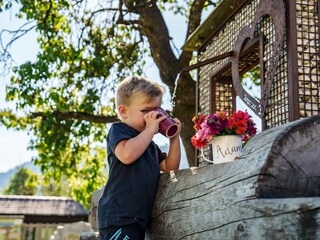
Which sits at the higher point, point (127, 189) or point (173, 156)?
point (173, 156)

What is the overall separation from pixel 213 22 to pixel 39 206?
20.0m

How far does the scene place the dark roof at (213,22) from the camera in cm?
569

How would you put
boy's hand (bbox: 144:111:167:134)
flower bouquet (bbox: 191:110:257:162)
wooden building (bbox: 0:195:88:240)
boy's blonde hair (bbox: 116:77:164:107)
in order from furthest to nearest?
1. wooden building (bbox: 0:195:88:240)
2. flower bouquet (bbox: 191:110:257:162)
3. boy's blonde hair (bbox: 116:77:164:107)
4. boy's hand (bbox: 144:111:167:134)

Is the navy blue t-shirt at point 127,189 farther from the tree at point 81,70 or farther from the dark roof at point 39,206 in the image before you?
the dark roof at point 39,206

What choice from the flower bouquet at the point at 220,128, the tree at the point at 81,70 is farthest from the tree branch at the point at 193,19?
the flower bouquet at the point at 220,128

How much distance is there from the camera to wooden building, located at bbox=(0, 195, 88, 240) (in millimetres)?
21758

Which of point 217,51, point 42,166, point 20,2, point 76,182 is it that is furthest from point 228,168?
point 76,182

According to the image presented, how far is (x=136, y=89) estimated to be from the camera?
7.63 feet

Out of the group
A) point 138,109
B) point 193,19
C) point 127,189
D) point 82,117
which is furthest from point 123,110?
point 82,117

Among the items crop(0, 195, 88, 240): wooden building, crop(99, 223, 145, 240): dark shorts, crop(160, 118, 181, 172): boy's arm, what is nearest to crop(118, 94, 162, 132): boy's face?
crop(160, 118, 181, 172): boy's arm

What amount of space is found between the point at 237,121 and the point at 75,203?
75.6 ft

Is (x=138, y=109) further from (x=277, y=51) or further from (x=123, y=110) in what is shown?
(x=277, y=51)

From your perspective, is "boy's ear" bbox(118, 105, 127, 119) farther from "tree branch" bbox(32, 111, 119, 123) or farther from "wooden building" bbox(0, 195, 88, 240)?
"wooden building" bbox(0, 195, 88, 240)

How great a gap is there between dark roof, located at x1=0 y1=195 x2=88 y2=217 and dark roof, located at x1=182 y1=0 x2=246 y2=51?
18249 millimetres
